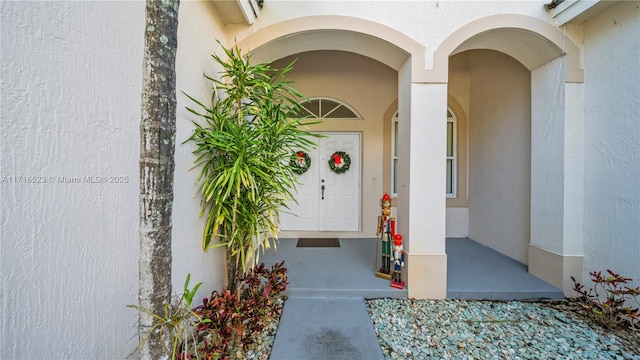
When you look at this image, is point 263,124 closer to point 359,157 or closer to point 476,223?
point 359,157

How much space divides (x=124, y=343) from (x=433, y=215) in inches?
111

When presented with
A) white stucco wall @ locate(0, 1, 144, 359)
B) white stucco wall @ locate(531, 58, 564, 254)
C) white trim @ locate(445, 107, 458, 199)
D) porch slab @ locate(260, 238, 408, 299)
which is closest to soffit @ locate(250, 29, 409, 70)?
white stucco wall @ locate(0, 1, 144, 359)

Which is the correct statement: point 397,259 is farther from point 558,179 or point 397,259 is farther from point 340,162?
point 340,162

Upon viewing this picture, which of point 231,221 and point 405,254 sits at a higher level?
point 231,221

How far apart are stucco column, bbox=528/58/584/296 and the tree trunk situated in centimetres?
388

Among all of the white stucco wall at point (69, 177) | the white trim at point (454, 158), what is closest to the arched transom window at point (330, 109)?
the white trim at point (454, 158)

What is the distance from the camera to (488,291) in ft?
9.10

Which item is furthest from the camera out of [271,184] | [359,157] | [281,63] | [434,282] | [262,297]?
[359,157]

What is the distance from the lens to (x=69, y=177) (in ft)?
3.84

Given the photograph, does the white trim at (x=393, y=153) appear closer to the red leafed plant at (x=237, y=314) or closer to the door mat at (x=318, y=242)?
the door mat at (x=318, y=242)

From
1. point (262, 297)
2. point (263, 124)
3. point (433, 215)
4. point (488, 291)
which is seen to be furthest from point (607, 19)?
point (262, 297)

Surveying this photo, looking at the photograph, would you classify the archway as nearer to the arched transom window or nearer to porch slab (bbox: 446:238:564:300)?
porch slab (bbox: 446:238:564:300)

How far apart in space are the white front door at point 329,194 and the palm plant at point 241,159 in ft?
8.25

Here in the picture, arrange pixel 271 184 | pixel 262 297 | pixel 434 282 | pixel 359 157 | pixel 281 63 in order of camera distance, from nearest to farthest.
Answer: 1. pixel 271 184
2. pixel 262 297
3. pixel 434 282
4. pixel 281 63
5. pixel 359 157
